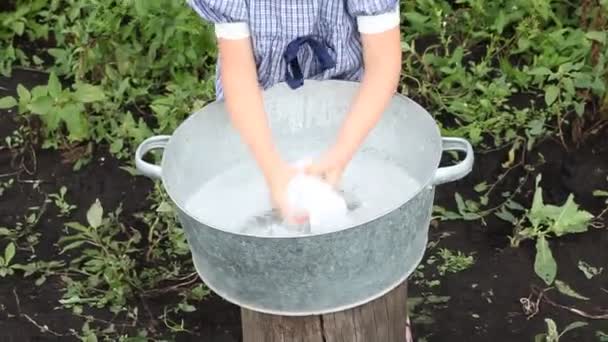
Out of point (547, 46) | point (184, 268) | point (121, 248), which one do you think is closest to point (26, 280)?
point (121, 248)

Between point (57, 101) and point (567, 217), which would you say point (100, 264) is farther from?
point (567, 217)

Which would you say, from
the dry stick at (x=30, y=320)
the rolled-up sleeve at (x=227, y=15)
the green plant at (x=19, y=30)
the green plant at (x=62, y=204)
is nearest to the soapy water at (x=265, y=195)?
the rolled-up sleeve at (x=227, y=15)

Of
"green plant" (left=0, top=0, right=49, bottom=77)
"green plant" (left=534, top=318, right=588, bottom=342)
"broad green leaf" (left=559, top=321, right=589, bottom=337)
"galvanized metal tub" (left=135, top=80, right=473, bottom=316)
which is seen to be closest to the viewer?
"galvanized metal tub" (left=135, top=80, right=473, bottom=316)

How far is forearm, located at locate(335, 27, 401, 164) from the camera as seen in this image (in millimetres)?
1570

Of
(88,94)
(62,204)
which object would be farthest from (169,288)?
(88,94)

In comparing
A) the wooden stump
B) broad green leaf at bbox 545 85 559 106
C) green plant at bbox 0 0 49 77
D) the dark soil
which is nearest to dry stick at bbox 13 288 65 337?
the dark soil

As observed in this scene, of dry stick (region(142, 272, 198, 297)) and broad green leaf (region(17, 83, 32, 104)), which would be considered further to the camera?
broad green leaf (region(17, 83, 32, 104))

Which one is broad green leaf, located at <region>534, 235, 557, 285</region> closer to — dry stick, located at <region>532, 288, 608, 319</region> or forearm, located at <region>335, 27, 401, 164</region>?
dry stick, located at <region>532, 288, 608, 319</region>

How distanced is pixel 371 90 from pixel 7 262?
A: 1.23 m

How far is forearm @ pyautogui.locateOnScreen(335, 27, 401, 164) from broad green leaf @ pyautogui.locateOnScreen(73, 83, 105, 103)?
3.54 feet

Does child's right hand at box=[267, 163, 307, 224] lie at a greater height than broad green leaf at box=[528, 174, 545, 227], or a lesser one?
greater

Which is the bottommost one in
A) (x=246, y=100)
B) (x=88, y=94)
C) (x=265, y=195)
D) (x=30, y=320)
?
(x=30, y=320)

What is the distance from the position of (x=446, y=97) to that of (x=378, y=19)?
1.23 meters

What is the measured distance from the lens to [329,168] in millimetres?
1570
